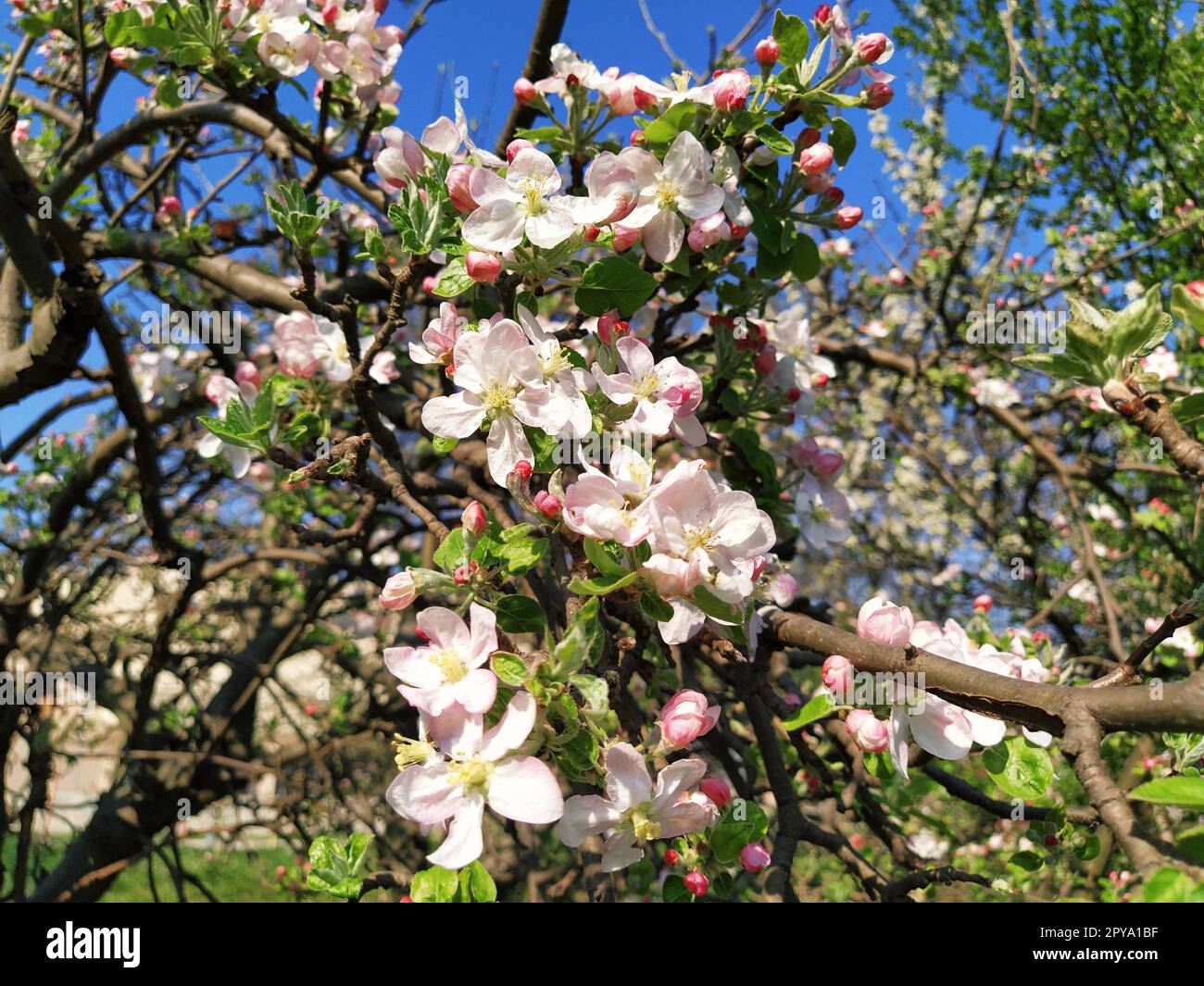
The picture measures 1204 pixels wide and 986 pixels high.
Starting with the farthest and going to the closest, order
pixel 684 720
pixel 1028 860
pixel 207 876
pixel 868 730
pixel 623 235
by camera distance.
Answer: pixel 207 876
pixel 1028 860
pixel 623 235
pixel 868 730
pixel 684 720

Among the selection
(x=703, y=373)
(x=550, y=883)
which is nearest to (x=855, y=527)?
(x=550, y=883)

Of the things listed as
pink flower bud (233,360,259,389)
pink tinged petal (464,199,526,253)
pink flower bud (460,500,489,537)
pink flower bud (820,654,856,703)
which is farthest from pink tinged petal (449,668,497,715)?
pink flower bud (233,360,259,389)

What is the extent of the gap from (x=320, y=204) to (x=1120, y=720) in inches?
60.6

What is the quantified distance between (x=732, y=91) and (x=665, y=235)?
0.25 metres

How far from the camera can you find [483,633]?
0.96 m

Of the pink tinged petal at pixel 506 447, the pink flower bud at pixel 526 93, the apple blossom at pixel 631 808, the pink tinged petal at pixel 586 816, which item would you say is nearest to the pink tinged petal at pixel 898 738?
the apple blossom at pixel 631 808

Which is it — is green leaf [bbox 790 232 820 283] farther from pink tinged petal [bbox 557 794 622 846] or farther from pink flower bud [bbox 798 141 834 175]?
pink tinged petal [bbox 557 794 622 846]

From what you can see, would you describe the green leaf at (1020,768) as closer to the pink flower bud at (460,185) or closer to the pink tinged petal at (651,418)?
the pink tinged petal at (651,418)

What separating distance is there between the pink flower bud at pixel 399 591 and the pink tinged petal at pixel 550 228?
48 centimetres

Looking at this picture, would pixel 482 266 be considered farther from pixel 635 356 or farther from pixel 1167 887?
pixel 1167 887

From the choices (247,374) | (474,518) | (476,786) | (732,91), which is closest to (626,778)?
(476,786)

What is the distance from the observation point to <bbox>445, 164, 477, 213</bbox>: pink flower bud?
114cm

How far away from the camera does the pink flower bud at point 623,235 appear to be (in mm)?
1217

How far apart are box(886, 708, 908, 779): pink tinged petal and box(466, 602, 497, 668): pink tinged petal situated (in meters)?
0.53
